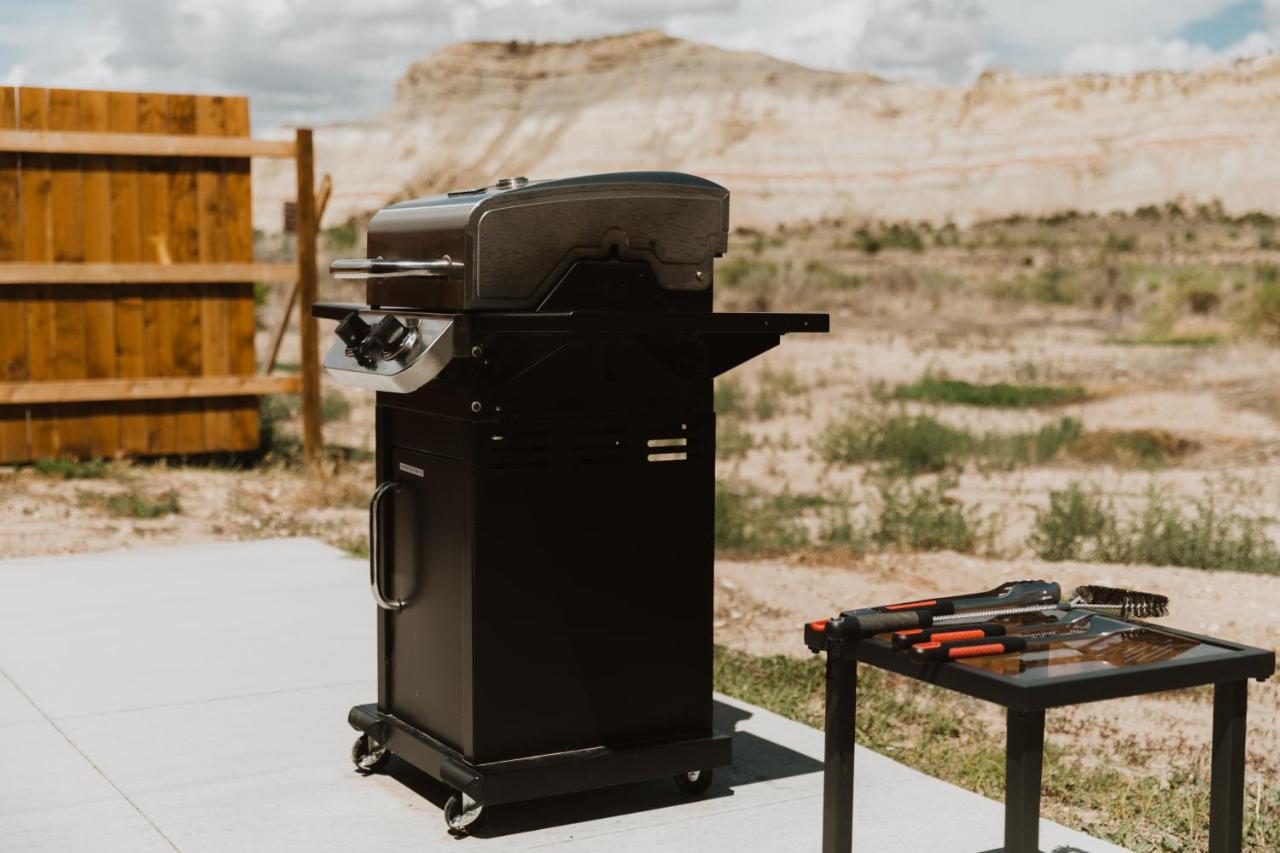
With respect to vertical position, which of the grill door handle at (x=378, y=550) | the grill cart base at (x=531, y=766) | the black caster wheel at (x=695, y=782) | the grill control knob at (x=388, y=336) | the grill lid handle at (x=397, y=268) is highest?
the grill lid handle at (x=397, y=268)


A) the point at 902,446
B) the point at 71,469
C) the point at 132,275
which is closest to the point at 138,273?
the point at 132,275

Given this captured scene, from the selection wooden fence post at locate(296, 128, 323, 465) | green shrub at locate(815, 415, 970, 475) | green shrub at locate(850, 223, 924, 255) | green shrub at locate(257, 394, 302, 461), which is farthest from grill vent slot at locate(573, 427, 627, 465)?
green shrub at locate(850, 223, 924, 255)

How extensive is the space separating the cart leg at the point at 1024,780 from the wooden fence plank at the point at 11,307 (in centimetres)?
934

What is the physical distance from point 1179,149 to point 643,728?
7344cm

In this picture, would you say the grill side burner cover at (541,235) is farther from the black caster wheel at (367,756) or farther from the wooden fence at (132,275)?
the wooden fence at (132,275)

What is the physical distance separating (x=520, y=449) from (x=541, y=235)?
56 cm

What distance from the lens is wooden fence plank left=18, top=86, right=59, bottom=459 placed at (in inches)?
430

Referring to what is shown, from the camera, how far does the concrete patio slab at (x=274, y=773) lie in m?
4.21

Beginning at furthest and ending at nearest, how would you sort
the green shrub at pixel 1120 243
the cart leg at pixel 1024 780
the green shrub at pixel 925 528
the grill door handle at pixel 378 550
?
1. the green shrub at pixel 1120 243
2. the green shrub at pixel 925 528
3. the grill door handle at pixel 378 550
4. the cart leg at pixel 1024 780

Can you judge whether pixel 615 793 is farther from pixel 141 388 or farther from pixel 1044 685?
pixel 141 388

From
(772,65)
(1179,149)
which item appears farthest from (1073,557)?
(772,65)

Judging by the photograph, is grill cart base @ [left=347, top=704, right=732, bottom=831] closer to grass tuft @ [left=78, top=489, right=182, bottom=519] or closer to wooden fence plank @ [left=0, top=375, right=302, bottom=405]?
grass tuft @ [left=78, top=489, right=182, bottom=519]

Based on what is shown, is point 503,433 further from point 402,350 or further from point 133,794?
point 133,794

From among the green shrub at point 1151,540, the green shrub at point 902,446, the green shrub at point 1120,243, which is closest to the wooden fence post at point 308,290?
the green shrub at point 1151,540
